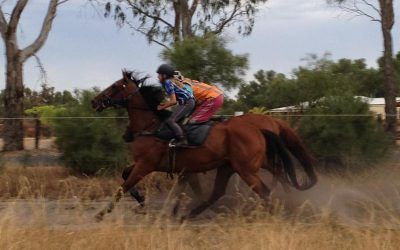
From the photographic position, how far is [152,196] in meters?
11.9

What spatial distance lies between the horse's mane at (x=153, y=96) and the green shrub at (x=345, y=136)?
4565 mm

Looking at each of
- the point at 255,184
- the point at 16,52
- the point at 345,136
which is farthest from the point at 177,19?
the point at 255,184

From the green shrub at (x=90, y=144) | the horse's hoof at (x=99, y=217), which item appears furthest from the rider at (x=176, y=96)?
the green shrub at (x=90, y=144)

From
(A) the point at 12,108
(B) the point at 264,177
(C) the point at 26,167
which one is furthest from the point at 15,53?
(B) the point at 264,177

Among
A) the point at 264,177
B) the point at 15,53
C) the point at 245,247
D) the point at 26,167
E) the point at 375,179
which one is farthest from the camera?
the point at 15,53

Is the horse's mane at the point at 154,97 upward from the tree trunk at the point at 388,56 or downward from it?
downward

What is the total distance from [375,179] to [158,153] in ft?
16.1

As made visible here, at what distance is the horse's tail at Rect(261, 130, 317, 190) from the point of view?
10.4 meters

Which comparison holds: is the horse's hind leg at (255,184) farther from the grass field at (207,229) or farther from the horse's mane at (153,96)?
the horse's mane at (153,96)

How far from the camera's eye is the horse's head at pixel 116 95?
34.4ft

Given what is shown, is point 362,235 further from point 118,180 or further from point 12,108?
point 12,108

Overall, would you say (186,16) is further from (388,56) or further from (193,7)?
(388,56)

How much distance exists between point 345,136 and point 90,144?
5688mm

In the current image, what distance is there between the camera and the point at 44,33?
23141 millimetres
